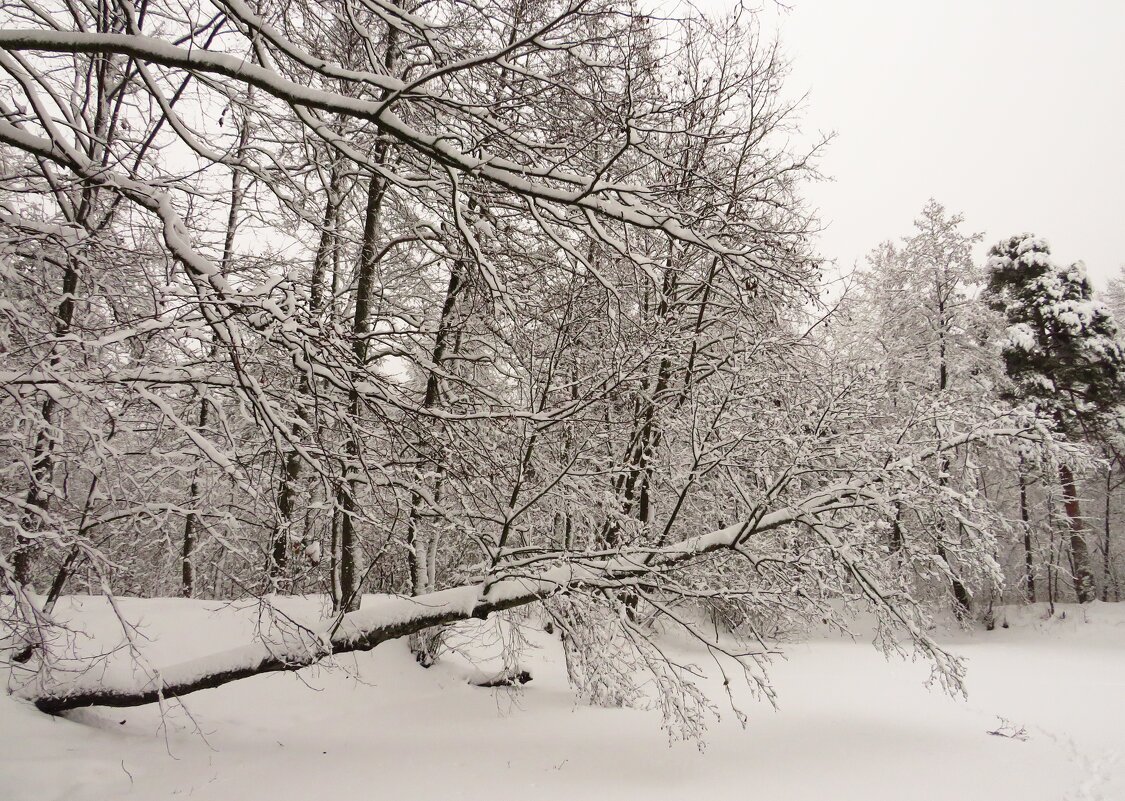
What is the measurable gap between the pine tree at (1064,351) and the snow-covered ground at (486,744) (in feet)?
32.5

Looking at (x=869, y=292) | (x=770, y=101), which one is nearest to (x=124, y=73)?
(x=770, y=101)

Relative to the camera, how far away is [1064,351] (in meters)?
17.0

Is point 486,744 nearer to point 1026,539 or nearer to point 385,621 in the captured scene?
point 385,621

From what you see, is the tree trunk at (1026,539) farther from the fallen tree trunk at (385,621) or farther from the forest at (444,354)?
the fallen tree trunk at (385,621)

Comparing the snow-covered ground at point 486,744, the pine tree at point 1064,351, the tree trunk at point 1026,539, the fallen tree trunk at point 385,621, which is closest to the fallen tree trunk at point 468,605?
the fallen tree trunk at point 385,621

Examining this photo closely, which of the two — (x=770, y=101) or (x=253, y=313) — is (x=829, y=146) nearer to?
(x=770, y=101)

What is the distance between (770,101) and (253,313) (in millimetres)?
6806

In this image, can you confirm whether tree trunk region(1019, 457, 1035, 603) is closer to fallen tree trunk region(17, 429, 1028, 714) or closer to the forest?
the forest

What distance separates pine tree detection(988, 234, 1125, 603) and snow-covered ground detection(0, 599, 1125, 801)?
991 cm

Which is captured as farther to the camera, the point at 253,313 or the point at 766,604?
the point at 766,604

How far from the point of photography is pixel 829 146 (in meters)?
8.52

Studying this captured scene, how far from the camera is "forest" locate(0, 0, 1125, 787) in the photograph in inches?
134

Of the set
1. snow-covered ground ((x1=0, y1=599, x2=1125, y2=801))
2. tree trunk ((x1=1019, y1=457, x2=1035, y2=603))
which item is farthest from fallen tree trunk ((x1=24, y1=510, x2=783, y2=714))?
tree trunk ((x1=1019, y1=457, x2=1035, y2=603))

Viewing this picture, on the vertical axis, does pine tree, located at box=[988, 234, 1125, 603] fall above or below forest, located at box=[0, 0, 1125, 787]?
above
